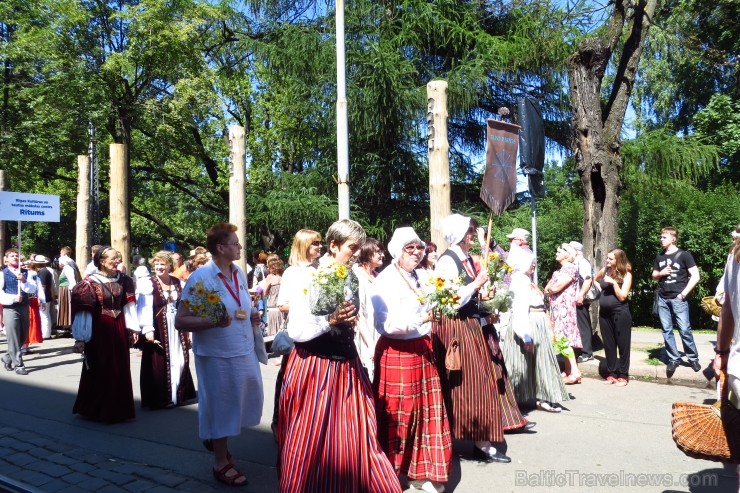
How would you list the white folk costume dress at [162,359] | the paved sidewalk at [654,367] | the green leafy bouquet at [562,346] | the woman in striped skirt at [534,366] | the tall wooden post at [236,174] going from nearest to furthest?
1. the woman in striped skirt at [534,366]
2. the white folk costume dress at [162,359]
3. the green leafy bouquet at [562,346]
4. the paved sidewalk at [654,367]
5. the tall wooden post at [236,174]

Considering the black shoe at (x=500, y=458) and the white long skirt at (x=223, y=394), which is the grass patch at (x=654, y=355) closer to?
the black shoe at (x=500, y=458)

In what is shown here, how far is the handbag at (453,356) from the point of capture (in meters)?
4.89

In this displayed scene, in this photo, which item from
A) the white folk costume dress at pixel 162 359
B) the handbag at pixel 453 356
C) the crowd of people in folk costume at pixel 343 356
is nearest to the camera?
the crowd of people in folk costume at pixel 343 356

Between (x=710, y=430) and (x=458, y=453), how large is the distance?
2.48m

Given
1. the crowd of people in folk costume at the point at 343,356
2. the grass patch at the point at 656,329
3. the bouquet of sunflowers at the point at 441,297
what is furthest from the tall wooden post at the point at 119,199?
the grass patch at the point at 656,329

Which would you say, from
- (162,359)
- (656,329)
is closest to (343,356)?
(162,359)

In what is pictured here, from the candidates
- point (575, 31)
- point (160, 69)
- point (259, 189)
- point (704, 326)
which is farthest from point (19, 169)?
point (704, 326)

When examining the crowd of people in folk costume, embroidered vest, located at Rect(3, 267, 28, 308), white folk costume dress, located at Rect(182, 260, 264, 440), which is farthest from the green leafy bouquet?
embroidered vest, located at Rect(3, 267, 28, 308)

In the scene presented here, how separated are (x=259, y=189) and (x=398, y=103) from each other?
4981mm

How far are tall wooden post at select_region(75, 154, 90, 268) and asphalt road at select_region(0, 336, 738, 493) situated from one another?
827 cm

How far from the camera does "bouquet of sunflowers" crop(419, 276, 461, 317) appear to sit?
4.23 m

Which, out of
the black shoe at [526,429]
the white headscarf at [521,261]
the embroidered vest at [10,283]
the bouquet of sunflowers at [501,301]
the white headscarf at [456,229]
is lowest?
the black shoe at [526,429]

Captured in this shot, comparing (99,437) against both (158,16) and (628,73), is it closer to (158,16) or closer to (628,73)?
(628,73)

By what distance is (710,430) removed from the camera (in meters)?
3.29
